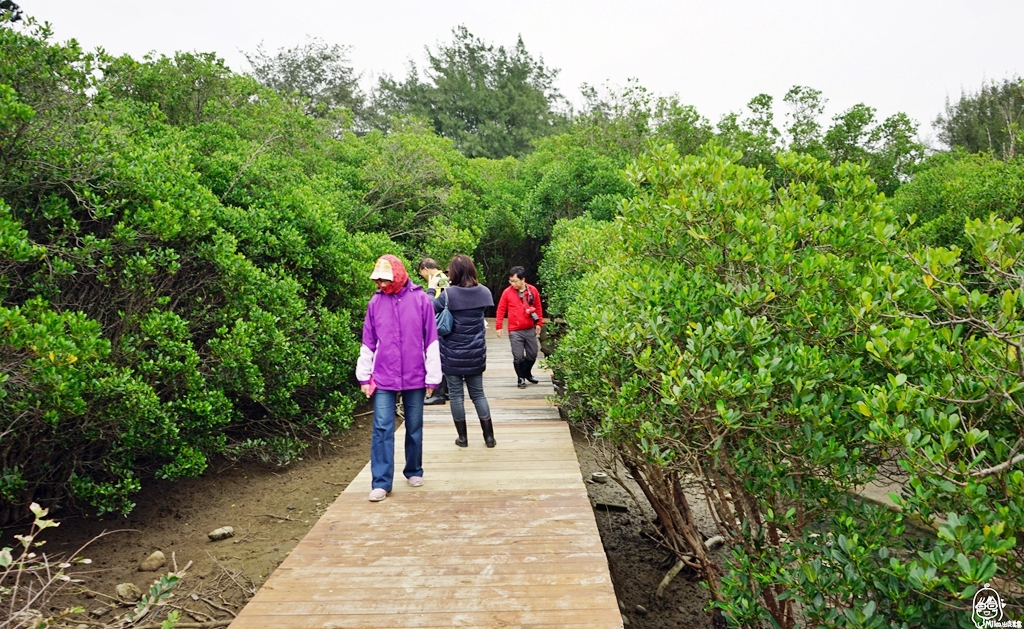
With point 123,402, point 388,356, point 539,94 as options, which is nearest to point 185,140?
point 123,402

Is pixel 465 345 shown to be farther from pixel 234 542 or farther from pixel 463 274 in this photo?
pixel 234 542

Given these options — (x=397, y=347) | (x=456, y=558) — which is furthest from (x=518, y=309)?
(x=456, y=558)

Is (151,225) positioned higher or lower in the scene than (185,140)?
lower

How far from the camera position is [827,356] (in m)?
3.15

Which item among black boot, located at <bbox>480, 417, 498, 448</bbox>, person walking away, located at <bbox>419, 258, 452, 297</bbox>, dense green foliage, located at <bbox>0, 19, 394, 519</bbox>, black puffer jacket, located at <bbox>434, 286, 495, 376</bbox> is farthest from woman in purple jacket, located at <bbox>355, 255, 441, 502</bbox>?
person walking away, located at <bbox>419, 258, 452, 297</bbox>

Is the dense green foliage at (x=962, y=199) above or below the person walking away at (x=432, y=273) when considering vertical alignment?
above

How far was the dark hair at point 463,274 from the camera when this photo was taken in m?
5.96

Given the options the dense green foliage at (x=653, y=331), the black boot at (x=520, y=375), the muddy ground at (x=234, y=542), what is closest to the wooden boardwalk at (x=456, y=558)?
the dense green foliage at (x=653, y=331)

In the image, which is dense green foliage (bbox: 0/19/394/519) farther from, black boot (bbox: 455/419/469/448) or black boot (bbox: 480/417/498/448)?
black boot (bbox: 480/417/498/448)

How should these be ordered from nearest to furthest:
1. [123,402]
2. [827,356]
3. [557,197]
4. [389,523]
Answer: [827,356] < [389,523] < [123,402] < [557,197]

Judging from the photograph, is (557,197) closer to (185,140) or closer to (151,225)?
(185,140)

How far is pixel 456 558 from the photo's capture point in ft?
11.8

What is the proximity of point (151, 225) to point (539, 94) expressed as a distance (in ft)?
140

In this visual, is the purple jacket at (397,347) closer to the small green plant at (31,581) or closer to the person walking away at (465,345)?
the person walking away at (465,345)
